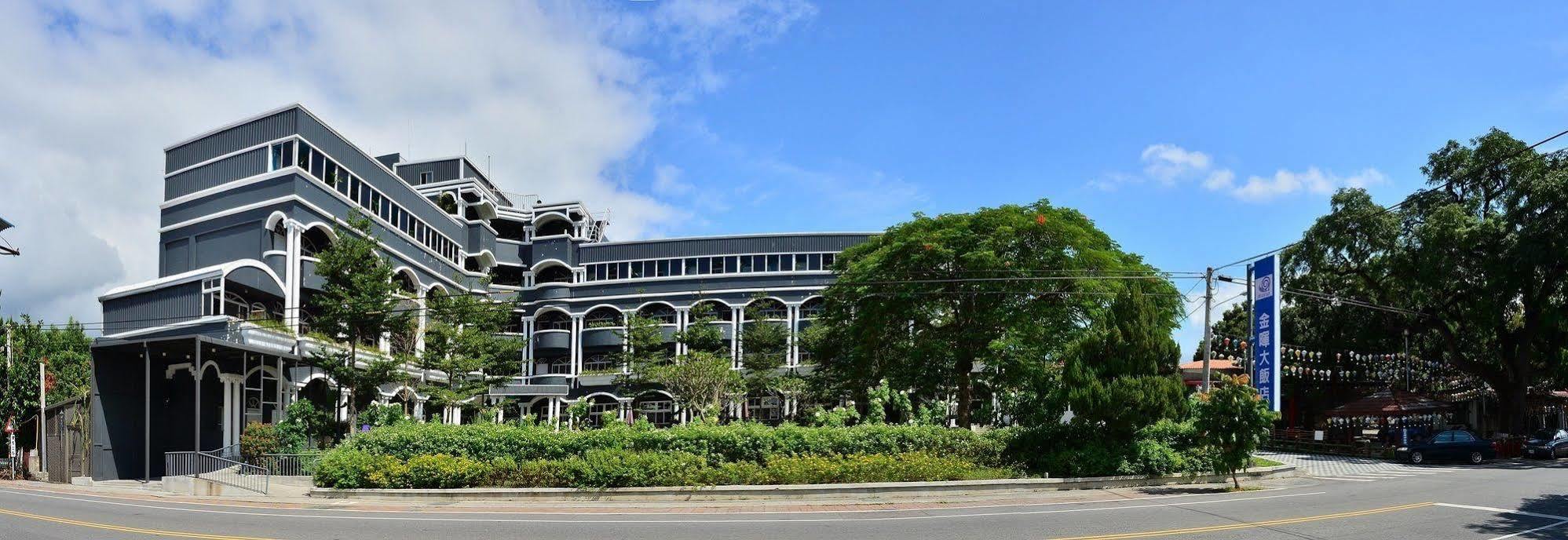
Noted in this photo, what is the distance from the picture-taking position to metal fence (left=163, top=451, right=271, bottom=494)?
949 inches

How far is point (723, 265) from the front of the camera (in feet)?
199

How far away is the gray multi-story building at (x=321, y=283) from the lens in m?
31.7

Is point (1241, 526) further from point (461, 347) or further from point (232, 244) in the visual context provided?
point (232, 244)

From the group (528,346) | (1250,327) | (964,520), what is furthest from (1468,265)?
(528,346)

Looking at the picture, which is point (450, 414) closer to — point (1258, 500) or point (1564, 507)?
point (1258, 500)

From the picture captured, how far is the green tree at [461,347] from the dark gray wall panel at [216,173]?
888 centimetres

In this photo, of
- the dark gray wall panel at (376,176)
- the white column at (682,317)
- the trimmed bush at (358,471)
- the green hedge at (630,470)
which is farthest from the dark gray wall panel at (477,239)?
the green hedge at (630,470)

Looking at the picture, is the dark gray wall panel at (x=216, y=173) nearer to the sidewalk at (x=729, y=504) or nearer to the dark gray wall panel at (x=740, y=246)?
the sidewalk at (x=729, y=504)

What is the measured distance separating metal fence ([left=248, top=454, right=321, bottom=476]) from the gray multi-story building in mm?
2550

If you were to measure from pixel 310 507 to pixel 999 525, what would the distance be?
14563 millimetres

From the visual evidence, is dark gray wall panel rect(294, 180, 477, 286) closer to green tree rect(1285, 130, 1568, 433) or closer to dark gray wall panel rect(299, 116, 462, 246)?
dark gray wall panel rect(299, 116, 462, 246)

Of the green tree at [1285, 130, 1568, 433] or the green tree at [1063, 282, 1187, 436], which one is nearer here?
the green tree at [1063, 282, 1187, 436]

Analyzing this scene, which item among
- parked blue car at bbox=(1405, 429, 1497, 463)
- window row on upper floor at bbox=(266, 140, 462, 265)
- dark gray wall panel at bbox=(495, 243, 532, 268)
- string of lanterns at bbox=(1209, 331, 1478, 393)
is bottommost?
parked blue car at bbox=(1405, 429, 1497, 463)

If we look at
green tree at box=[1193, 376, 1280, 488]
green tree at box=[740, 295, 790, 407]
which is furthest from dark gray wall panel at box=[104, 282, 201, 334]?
green tree at box=[1193, 376, 1280, 488]
